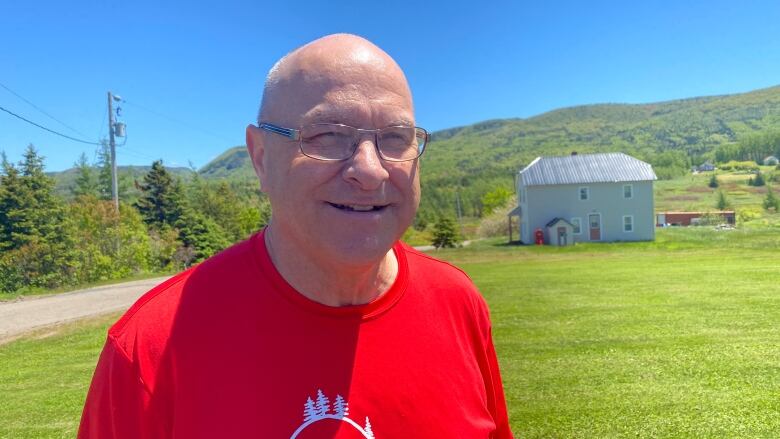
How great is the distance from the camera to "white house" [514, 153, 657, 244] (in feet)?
135

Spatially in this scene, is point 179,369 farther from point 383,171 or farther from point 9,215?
point 9,215

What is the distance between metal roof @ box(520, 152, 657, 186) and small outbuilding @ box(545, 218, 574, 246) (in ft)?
13.3

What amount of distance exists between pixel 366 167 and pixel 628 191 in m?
44.7

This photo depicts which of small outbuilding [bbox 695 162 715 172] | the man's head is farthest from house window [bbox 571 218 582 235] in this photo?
small outbuilding [bbox 695 162 715 172]

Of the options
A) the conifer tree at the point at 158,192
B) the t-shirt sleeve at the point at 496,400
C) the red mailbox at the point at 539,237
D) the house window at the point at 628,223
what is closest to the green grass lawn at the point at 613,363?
the t-shirt sleeve at the point at 496,400

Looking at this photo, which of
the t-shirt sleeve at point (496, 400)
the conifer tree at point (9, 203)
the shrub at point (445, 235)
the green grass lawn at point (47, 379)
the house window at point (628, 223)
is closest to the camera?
the t-shirt sleeve at point (496, 400)

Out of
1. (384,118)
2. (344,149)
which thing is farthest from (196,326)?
(384,118)

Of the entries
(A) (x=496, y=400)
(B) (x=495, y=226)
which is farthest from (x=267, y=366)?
(B) (x=495, y=226)

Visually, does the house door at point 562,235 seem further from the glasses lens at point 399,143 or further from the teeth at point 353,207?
the teeth at point 353,207

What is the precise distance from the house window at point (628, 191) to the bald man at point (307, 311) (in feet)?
145

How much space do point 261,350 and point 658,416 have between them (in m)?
5.41

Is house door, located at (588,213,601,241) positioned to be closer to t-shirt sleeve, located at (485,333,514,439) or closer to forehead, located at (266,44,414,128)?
t-shirt sleeve, located at (485,333,514,439)

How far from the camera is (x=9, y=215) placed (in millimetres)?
23188

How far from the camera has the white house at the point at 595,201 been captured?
4125cm
